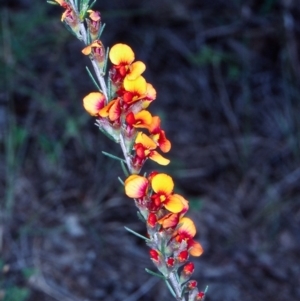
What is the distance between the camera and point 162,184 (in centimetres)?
178

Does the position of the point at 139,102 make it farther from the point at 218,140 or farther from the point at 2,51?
the point at 218,140

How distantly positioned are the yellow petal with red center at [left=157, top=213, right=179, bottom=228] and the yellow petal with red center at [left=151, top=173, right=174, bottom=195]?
0.06 meters

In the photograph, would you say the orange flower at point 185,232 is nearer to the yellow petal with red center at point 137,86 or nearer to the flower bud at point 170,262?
the flower bud at point 170,262

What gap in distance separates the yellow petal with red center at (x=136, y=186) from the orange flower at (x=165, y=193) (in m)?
0.03

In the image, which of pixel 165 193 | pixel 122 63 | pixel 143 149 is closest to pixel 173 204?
pixel 165 193

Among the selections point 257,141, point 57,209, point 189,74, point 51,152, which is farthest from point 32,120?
point 257,141

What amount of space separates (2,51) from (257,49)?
6.91 feet

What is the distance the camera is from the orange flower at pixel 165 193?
5.81ft

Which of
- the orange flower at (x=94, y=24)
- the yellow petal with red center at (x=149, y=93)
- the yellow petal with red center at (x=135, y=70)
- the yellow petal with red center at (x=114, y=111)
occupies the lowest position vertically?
the yellow petal with red center at (x=114, y=111)

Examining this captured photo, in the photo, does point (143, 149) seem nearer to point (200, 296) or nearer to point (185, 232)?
point (185, 232)

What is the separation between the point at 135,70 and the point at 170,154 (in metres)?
3.03

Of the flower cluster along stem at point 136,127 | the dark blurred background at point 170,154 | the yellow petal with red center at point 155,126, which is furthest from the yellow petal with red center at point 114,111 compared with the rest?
the dark blurred background at point 170,154

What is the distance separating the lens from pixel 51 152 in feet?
14.6

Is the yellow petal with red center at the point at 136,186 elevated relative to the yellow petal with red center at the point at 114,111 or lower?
lower
